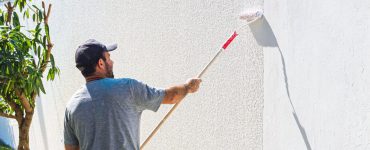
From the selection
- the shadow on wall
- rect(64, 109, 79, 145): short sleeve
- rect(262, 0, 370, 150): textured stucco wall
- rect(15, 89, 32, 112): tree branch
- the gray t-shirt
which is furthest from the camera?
rect(15, 89, 32, 112): tree branch

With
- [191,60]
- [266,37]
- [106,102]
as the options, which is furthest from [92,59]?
[266,37]

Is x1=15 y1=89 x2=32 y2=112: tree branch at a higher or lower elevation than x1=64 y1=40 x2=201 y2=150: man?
lower

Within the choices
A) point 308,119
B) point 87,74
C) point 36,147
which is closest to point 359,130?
point 308,119

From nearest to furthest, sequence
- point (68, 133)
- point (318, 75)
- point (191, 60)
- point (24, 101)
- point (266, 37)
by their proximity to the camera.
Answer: point (318, 75)
point (266, 37)
point (68, 133)
point (191, 60)
point (24, 101)

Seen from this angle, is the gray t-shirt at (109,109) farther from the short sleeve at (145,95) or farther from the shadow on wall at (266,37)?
the shadow on wall at (266,37)

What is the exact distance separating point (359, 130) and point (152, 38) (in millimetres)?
1729

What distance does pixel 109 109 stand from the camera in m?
1.87

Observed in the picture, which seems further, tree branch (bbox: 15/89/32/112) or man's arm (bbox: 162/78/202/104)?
tree branch (bbox: 15/89/32/112)

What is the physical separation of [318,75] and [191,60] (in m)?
1.02

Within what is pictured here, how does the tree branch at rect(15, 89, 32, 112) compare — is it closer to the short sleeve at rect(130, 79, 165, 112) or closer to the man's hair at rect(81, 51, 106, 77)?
the man's hair at rect(81, 51, 106, 77)

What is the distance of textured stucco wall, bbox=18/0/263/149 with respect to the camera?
190 centimetres

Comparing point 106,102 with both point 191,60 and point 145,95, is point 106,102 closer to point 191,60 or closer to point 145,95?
point 145,95

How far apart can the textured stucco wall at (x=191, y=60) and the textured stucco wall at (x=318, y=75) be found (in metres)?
0.12

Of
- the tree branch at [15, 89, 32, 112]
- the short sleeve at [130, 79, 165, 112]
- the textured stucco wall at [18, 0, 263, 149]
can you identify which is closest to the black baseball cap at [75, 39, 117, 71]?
the short sleeve at [130, 79, 165, 112]
